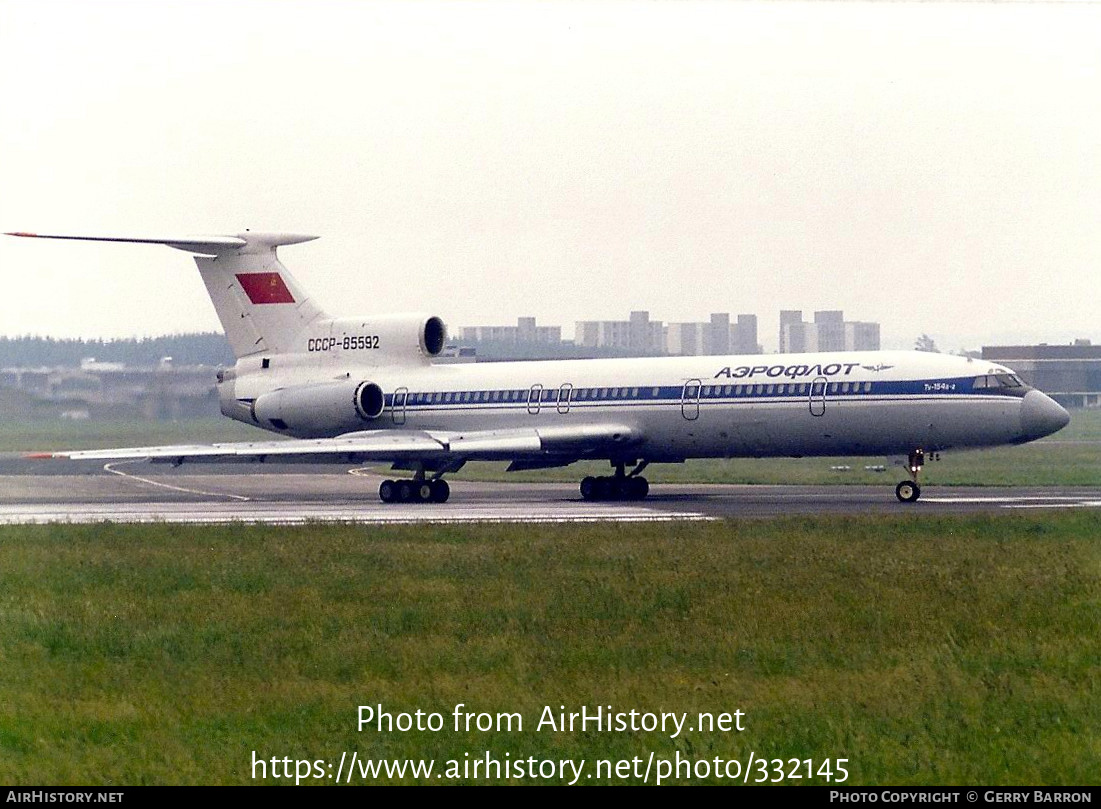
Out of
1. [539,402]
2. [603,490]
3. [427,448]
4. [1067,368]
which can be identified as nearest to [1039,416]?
[603,490]

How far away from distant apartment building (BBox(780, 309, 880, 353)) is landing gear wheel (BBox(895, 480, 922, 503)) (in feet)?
126

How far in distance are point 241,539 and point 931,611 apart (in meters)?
12.1

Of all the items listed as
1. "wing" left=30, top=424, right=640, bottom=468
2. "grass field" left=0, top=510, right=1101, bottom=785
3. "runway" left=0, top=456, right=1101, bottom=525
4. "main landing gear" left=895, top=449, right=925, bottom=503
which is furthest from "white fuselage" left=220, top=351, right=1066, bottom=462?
"grass field" left=0, top=510, right=1101, bottom=785

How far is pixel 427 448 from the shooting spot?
33688 millimetres

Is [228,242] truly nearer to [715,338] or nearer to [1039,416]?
[1039,416]

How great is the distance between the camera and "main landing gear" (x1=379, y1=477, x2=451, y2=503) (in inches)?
1375

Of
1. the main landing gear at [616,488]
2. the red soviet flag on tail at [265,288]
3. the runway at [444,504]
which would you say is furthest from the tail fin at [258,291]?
the main landing gear at [616,488]

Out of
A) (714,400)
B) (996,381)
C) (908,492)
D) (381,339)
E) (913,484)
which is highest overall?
(381,339)

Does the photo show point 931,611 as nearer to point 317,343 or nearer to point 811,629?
point 811,629

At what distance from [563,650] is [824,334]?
62.2 meters

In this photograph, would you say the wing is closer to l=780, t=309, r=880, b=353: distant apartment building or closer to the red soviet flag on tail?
the red soviet flag on tail

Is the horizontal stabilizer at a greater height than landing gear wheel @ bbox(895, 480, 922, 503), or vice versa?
the horizontal stabilizer

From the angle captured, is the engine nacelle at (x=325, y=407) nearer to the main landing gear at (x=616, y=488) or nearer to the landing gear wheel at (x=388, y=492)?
the landing gear wheel at (x=388, y=492)

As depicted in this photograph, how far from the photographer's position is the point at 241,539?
24031 mm
